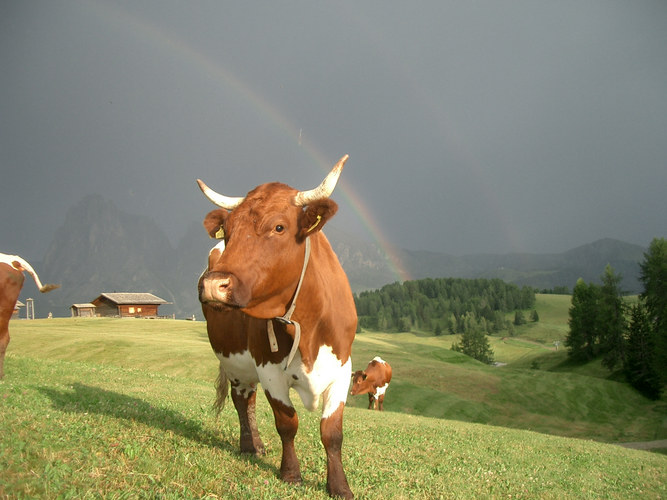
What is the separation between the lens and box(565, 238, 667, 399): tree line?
57259 mm

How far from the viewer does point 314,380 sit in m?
5.16

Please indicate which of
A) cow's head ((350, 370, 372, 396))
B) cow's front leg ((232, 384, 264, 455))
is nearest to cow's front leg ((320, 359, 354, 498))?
cow's front leg ((232, 384, 264, 455))

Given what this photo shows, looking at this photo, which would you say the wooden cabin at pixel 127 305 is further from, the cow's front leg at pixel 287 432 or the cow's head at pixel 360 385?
the cow's front leg at pixel 287 432

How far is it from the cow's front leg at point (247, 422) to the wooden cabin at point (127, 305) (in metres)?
91.3

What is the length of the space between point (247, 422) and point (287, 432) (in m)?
1.69

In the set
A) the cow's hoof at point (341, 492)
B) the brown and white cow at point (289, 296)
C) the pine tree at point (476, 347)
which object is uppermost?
the brown and white cow at point (289, 296)

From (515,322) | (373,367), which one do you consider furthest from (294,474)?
(515,322)

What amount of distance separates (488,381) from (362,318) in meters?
150

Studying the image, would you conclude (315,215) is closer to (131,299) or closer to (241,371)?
(241,371)

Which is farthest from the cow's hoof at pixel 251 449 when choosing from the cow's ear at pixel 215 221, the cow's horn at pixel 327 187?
the cow's horn at pixel 327 187

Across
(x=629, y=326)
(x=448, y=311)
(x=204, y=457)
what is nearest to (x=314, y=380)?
(x=204, y=457)

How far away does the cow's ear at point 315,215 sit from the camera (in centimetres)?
467

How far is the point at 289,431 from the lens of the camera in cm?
551

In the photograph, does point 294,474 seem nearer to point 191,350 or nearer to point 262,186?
point 262,186
